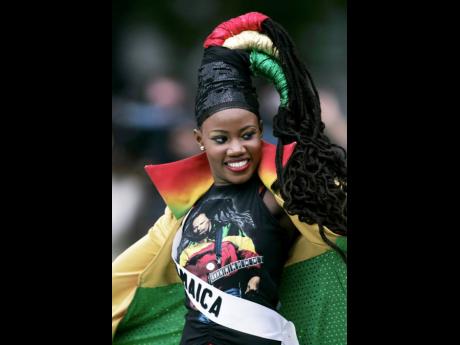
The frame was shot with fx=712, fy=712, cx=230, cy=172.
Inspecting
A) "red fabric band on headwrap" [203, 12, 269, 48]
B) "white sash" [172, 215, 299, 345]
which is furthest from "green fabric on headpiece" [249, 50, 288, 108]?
"white sash" [172, 215, 299, 345]

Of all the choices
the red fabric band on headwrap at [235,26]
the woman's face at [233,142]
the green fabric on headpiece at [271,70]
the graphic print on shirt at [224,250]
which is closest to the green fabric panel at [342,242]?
the graphic print on shirt at [224,250]

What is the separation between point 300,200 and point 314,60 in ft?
1.88

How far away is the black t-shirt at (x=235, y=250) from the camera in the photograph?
8.87 ft

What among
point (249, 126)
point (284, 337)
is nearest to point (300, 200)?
point (249, 126)

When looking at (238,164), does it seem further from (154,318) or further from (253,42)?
(154,318)

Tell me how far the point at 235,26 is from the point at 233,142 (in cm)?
47

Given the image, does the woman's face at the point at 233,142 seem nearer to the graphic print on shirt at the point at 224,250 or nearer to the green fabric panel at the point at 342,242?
the graphic print on shirt at the point at 224,250

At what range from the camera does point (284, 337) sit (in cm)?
274

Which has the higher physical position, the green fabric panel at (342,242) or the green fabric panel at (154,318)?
the green fabric panel at (342,242)

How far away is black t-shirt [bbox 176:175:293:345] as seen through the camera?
2705 millimetres

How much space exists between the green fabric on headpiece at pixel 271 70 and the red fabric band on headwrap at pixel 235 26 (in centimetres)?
11

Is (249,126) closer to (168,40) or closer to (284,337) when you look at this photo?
(168,40)

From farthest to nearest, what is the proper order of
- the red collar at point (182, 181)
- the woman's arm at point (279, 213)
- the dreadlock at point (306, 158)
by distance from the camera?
the red collar at point (182, 181)
the woman's arm at point (279, 213)
the dreadlock at point (306, 158)
